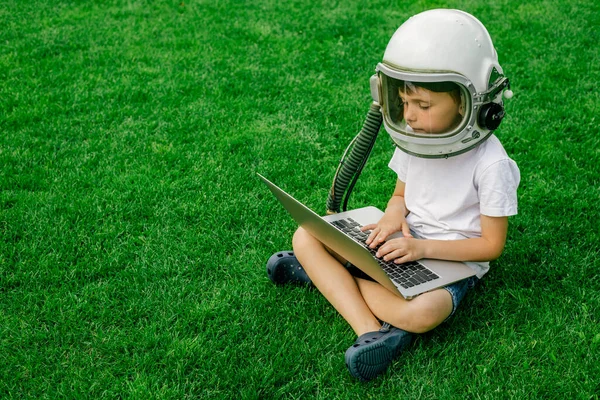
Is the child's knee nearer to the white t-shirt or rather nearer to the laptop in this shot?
the laptop

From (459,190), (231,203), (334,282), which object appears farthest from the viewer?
(231,203)

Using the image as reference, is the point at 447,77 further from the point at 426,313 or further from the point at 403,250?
the point at 426,313

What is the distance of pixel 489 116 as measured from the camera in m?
2.36

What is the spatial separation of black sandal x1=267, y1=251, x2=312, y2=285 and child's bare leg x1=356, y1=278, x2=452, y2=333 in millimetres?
485

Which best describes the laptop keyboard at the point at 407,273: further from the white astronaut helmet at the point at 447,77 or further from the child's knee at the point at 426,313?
the white astronaut helmet at the point at 447,77

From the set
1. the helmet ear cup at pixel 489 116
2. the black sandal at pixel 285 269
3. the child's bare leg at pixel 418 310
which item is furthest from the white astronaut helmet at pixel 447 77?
the black sandal at pixel 285 269

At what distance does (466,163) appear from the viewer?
8.48ft

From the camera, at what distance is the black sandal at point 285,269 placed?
9.81 ft

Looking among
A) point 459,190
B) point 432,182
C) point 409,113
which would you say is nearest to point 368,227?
point 432,182

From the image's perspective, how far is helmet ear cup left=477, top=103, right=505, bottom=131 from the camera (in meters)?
2.36

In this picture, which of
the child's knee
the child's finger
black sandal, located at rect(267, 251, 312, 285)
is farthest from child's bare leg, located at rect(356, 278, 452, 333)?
black sandal, located at rect(267, 251, 312, 285)

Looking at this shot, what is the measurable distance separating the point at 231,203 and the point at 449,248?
4.99 feet

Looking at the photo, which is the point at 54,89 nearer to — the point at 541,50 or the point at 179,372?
the point at 179,372

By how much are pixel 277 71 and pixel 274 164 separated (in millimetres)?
1572
